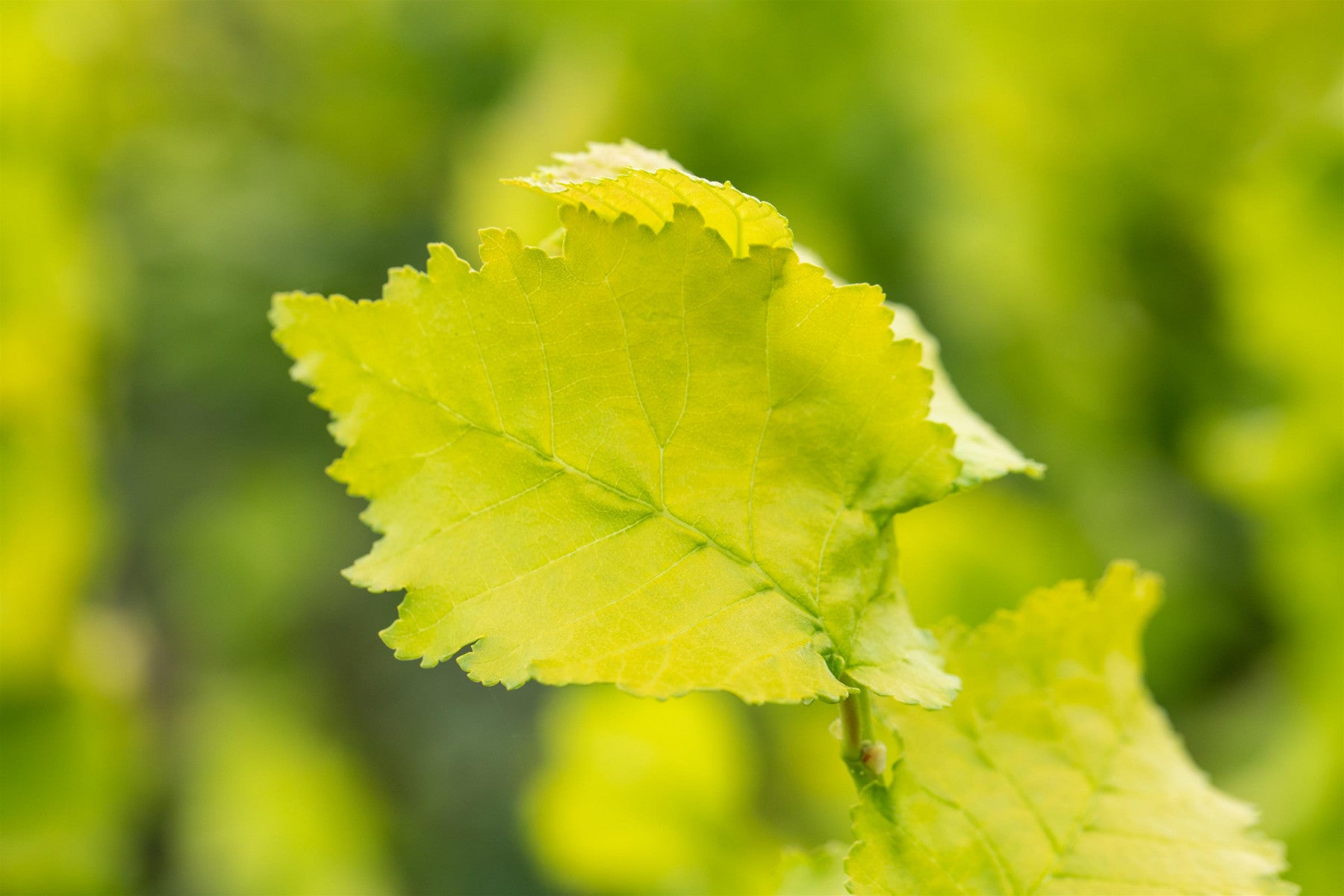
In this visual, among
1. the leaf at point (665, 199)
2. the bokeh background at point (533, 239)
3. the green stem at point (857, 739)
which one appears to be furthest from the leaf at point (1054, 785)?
the bokeh background at point (533, 239)

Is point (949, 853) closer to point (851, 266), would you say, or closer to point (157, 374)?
point (851, 266)

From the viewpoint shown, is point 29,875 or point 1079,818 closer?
point 1079,818

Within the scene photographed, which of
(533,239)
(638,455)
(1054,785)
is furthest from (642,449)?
(533,239)

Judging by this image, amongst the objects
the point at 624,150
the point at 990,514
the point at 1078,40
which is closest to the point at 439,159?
the point at 1078,40

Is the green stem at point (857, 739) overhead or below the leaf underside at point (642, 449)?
→ below

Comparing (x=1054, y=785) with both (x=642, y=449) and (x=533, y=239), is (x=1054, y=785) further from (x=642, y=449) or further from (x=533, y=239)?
(x=533, y=239)

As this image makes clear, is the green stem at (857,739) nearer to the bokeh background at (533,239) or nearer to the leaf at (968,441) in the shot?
the leaf at (968,441)

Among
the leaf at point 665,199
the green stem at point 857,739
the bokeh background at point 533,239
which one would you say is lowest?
the green stem at point 857,739
